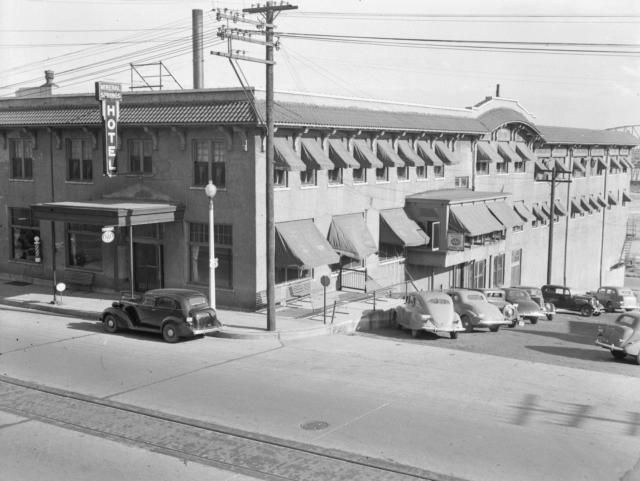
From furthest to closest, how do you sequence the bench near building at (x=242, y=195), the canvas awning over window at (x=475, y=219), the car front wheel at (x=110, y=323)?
1. the canvas awning over window at (x=475, y=219)
2. the bench near building at (x=242, y=195)
3. the car front wheel at (x=110, y=323)

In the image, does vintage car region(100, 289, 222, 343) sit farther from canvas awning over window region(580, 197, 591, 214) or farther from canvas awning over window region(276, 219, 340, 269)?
canvas awning over window region(580, 197, 591, 214)

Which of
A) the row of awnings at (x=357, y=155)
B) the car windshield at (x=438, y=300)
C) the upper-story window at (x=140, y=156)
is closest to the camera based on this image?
the car windshield at (x=438, y=300)

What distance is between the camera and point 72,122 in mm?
29078

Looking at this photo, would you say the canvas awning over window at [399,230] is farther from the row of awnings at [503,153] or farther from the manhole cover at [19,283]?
the manhole cover at [19,283]

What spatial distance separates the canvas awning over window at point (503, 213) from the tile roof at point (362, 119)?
421 cm

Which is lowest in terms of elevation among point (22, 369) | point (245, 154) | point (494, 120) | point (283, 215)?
point (22, 369)

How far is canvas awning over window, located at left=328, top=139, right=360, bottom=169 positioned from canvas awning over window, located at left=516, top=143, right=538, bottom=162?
69.2 feet

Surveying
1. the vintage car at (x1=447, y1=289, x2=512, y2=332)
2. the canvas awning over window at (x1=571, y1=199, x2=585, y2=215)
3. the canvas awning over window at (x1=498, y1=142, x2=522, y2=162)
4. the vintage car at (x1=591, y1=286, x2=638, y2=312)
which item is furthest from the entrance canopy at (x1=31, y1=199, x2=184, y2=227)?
the canvas awning over window at (x1=571, y1=199, x2=585, y2=215)

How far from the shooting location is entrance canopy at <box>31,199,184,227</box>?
2564 centimetres

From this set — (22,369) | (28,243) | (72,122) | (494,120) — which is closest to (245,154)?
(72,122)

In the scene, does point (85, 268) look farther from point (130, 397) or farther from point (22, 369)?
point (130, 397)

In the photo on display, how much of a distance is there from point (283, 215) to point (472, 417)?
46.6 ft

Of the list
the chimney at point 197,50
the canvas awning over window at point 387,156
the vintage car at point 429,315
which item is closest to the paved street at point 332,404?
the vintage car at point 429,315

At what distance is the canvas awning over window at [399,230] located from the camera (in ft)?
109
